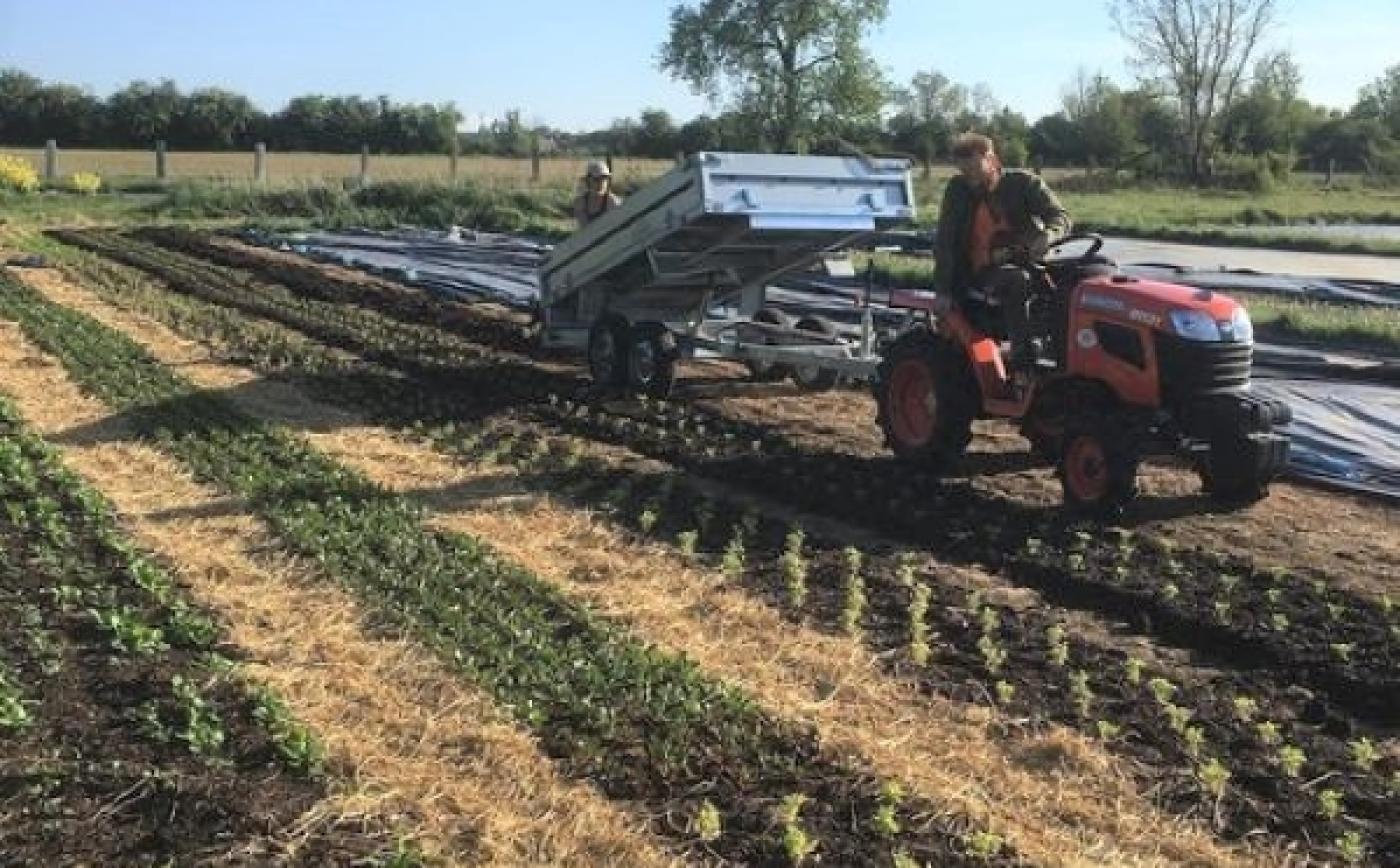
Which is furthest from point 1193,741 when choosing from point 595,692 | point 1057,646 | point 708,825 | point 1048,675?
point 595,692

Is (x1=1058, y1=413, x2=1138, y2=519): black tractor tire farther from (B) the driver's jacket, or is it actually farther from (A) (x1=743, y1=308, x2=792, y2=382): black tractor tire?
(A) (x1=743, y1=308, x2=792, y2=382): black tractor tire

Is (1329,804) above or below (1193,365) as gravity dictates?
below

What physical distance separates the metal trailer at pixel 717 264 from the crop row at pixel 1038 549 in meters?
0.54

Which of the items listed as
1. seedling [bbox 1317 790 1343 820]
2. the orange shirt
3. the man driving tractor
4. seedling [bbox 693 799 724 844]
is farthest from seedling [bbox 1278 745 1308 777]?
the orange shirt

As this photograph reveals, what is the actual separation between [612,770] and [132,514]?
3.46 metres

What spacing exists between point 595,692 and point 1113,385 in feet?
11.5

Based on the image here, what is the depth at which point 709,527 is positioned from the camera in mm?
6582

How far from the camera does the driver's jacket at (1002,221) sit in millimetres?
7168

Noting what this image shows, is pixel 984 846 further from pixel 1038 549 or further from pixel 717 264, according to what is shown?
pixel 717 264

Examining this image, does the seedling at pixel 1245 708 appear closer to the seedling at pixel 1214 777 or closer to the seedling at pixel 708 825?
the seedling at pixel 1214 777

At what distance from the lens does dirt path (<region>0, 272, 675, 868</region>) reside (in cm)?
368

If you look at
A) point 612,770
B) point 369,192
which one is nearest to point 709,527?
point 612,770

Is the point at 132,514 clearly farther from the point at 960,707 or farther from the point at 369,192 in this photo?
the point at 369,192

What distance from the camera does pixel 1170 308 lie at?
653 centimetres
